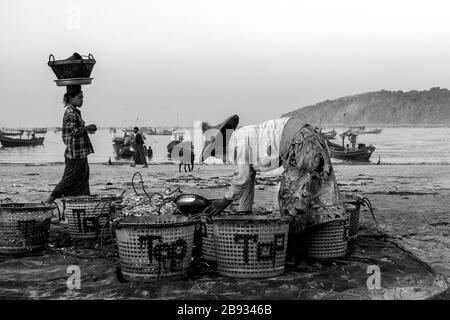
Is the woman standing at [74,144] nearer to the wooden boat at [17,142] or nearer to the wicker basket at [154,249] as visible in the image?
the wicker basket at [154,249]

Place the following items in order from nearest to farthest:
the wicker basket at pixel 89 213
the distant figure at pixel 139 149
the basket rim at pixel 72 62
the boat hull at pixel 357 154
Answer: the wicker basket at pixel 89 213
the basket rim at pixel 72 62
the distant figure at pixel 139 149
the boat hull at pixel 357 154

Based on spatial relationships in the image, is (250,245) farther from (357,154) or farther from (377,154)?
(377,154)

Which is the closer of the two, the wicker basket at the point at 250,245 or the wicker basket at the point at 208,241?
the wicker basket at the point at 250,245

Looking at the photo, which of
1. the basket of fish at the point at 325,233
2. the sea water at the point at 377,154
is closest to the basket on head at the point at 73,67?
the basket of fish at the point at 325,233

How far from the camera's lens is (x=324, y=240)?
17.7 feet

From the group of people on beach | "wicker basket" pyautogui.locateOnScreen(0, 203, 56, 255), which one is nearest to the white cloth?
the group of people on beach

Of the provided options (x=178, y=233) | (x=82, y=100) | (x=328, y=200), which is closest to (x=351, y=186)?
(x=82, y=100)

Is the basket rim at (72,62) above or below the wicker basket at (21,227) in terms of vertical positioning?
above

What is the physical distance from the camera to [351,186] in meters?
14.1

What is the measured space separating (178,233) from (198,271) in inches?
20.3

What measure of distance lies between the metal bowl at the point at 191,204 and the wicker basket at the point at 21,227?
1.24 m

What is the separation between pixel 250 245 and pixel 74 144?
11.0ft

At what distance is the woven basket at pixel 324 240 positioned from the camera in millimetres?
5363
